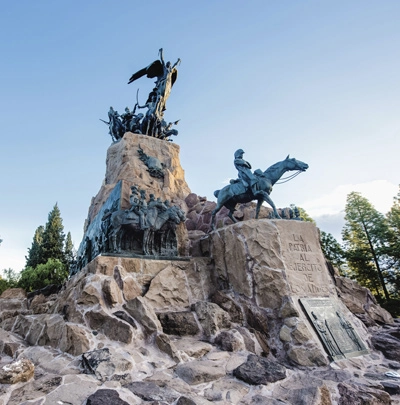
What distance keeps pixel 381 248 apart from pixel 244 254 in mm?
19131

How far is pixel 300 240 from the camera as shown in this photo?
666 cm

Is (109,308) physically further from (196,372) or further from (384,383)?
(384,383)

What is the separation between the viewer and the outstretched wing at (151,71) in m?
15.3

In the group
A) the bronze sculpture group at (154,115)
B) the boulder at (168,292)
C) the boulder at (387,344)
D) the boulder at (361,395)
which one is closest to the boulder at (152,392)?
the boulder at (361,395)

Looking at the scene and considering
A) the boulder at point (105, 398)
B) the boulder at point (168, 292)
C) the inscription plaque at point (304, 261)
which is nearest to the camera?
the boulder at point (105, 398)

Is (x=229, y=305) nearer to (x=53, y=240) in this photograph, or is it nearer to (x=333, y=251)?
(x=333, y=251)

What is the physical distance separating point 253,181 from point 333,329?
4.23 metres

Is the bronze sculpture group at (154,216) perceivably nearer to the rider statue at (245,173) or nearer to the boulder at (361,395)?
the rider statue at (245,173)

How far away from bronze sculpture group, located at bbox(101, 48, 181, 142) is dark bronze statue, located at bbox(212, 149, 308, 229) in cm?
587

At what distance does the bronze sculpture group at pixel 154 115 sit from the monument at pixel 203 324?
533cm

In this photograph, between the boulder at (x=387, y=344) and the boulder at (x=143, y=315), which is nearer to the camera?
the boulder at (x=143, y=315)

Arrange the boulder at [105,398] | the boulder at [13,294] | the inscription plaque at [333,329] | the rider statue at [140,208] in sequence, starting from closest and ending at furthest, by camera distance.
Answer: the boulder at [105,398] → the inscription plaque at [333,329] → the rider statue at [140,208] → the boulder at [13,294]

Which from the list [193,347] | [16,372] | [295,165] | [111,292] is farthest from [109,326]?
[295,165]

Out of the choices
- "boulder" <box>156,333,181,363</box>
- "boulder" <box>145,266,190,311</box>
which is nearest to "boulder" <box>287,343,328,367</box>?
"boulder" <box>156,333,181,363</box>
